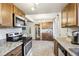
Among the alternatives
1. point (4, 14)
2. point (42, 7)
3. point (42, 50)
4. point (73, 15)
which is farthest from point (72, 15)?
point (42, 50)

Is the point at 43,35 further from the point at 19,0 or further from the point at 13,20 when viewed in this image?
the point at 19,0

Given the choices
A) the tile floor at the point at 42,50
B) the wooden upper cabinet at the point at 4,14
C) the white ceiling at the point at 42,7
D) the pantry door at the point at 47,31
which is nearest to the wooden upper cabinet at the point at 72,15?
the white ceiling at the point at 42,7

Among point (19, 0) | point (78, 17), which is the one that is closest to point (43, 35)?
point (78, 17)

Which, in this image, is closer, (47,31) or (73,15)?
(73,15)

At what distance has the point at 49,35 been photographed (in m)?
9.12

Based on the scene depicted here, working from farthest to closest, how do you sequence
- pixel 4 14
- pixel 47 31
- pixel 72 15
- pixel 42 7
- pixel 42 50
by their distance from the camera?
pixel 47 31 < pixel 42 50 < pixel 42 7 < pixel 72 15 < pixel 4 14

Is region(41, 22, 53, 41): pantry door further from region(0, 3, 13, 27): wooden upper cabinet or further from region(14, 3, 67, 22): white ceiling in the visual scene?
region(0, 3, 13, 27): wooden upper cabinet

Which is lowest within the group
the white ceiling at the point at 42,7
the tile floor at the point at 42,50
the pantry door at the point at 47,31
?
the tile floor at the point at 42,50

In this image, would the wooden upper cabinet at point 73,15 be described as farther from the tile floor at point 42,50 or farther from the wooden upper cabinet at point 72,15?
the tile floor at point 42,50

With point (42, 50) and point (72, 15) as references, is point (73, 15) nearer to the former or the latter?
point (72, 15)

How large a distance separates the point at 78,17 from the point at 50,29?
7.36m

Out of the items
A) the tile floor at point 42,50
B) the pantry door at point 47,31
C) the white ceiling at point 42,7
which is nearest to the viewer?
the white ceiling at point 42,7

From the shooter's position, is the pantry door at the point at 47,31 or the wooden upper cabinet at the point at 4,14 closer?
the wooden upper cabinet at the point at 4,14

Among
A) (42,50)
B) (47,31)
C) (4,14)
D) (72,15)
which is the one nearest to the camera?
(4,14)
